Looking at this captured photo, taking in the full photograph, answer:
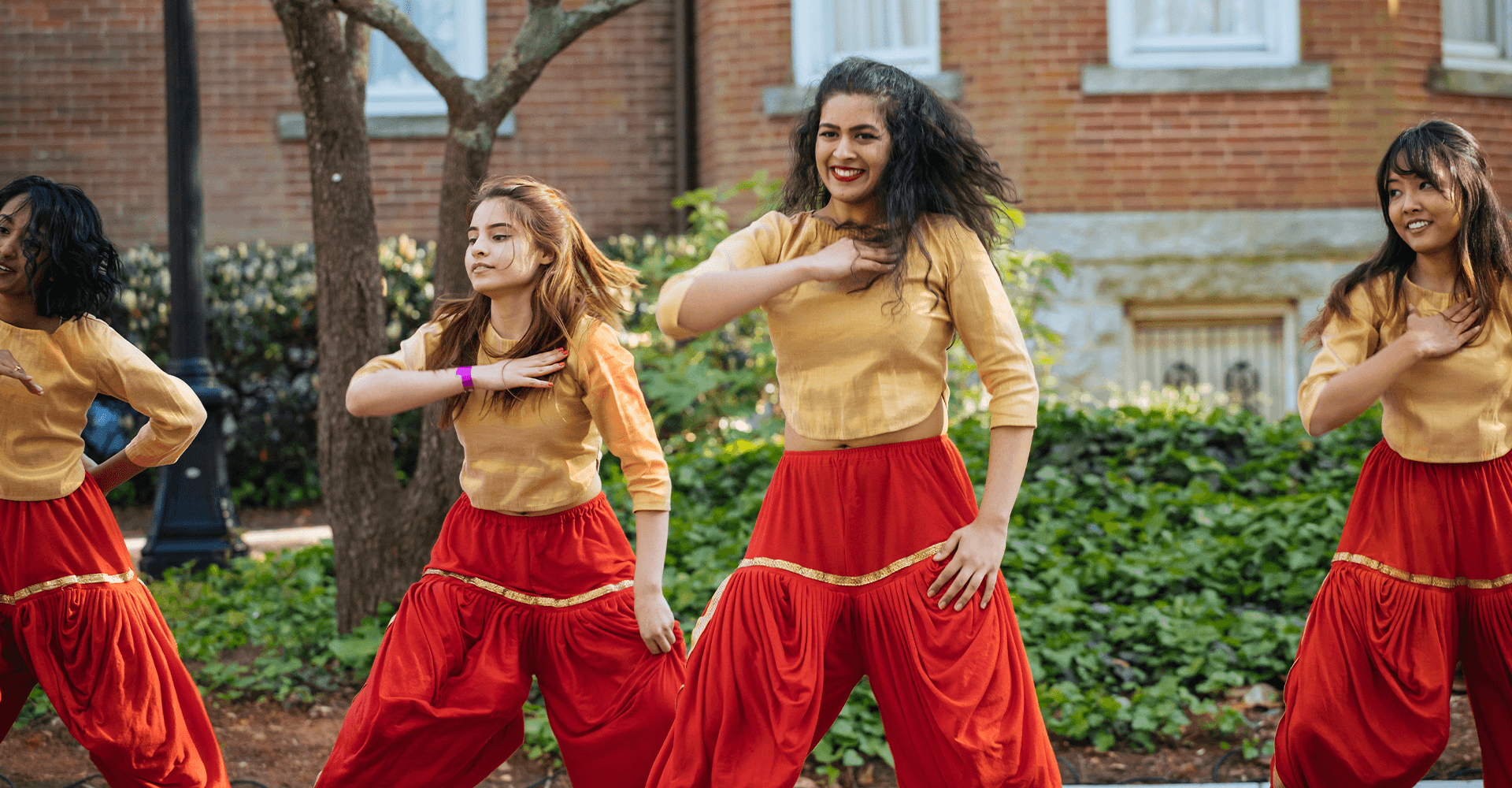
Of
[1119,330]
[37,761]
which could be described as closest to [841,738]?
[37,761]

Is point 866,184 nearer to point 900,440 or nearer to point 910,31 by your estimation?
point 900,440

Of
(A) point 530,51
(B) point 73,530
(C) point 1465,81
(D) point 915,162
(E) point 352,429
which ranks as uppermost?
(C) point 1465,81

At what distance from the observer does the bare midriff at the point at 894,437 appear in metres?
2.95

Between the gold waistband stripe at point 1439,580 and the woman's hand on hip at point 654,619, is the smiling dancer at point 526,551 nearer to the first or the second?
the woman's hand on hip at point 654,619

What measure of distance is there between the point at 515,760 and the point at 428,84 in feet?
23.0

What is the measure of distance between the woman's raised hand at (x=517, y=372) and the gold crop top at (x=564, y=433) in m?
0.06

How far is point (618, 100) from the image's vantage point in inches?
408

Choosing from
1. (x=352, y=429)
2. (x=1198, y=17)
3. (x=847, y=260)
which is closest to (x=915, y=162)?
(x=847, y=260)

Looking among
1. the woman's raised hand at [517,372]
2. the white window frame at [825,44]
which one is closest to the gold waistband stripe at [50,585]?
the woman's raised hand at [517,372]

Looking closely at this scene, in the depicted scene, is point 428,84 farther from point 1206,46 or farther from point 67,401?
point 67,401

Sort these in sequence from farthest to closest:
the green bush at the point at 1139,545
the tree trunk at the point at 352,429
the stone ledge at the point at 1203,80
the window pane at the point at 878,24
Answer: the window pane at the point at 878,24 < the stone ledge at the point at 1203,80 < the tree trunk at the point at 352,429 < the green bush at the point at 1139,545

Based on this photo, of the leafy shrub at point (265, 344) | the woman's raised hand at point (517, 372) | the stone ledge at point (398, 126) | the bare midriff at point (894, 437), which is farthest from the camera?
the stone ledge at point (398, 126)

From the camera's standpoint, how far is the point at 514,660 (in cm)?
326

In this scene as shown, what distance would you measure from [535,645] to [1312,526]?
381 cm
